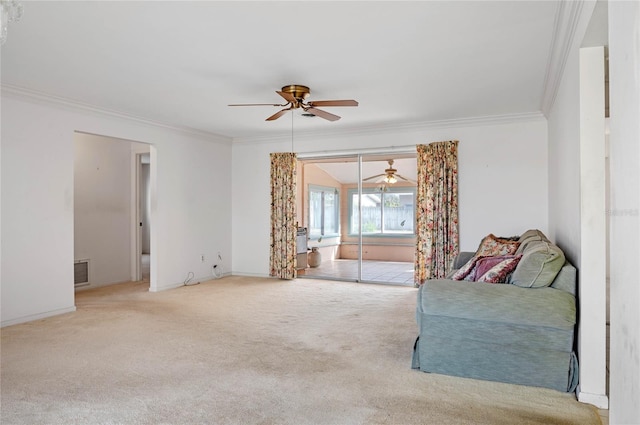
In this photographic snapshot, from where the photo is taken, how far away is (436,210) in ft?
20.7

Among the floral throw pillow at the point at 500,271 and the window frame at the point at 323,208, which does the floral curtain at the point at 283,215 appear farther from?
the floral throw pillow at the point at 500,271

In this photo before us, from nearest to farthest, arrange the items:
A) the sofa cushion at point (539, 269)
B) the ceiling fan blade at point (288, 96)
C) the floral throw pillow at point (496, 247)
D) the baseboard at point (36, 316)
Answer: the sofa cushion at point (539, 269) < the ceiling fan blade at point (288, 96) < the floral throw pillow at point (496, 247) < the baseboard at point (36, 316)

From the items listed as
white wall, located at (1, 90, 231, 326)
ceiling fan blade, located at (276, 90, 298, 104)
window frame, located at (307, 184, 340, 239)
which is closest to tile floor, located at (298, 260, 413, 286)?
window frame, located at (307, 184, 340, 239)

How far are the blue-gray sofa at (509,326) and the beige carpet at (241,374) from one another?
0.36ft

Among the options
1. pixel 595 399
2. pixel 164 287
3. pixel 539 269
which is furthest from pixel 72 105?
pixel 595 399

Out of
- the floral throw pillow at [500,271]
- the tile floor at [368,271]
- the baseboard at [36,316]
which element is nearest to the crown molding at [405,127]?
the tile floor at [368,271]

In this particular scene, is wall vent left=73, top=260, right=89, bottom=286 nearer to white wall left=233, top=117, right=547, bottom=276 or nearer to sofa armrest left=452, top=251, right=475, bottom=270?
white wall left=233, top=117, right=547, bottom=276

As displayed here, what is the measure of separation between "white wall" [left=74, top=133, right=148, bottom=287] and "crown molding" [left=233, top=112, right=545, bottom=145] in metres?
2.00

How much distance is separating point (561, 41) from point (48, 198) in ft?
17.2

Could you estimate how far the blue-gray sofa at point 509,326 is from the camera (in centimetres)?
279

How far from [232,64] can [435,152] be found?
3.51m

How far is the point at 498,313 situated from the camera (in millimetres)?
2877

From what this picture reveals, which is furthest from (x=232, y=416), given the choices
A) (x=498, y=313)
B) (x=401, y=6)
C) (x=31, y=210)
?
(x=31, y=210)

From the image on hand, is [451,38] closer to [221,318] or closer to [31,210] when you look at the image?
[221,318]
